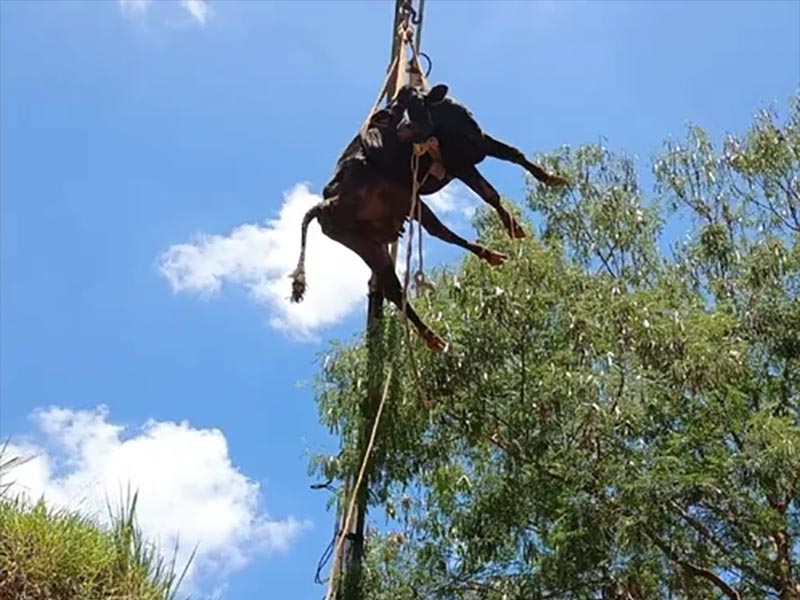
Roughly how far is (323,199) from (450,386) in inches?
54.7

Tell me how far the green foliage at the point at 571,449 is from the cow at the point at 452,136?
3.28ft

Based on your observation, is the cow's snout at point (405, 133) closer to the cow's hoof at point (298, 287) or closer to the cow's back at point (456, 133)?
the cow's back at point (456, 133)

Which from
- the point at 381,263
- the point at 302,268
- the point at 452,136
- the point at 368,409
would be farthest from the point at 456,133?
the point at 368,409

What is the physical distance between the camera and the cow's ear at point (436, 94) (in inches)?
104

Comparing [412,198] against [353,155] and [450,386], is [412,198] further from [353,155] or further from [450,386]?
[450,386]

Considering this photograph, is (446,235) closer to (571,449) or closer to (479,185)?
(479,185)

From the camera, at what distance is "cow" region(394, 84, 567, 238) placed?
2639 mm

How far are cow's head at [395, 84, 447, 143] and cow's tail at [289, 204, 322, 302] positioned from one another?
325 mm

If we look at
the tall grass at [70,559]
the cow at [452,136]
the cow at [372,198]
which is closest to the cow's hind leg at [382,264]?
the cow at [372,198]

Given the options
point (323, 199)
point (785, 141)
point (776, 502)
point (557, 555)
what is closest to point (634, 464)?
point (557, 555)

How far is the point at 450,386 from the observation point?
13.0 feet

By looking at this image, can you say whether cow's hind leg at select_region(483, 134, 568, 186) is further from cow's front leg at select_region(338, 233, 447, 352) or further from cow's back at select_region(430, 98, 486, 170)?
cow's front leg at select_region(338, 233, 447, 352)

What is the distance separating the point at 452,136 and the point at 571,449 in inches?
71.2

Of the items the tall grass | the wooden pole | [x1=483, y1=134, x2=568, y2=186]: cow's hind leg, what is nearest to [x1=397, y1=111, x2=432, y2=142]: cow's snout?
[x1=483, y1=134, x2=568, y2=186]: cow's hind leg
